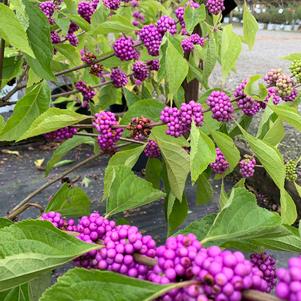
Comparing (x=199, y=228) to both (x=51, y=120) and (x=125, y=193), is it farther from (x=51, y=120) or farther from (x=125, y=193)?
(x=51, y=120)

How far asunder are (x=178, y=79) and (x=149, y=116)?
15 cm

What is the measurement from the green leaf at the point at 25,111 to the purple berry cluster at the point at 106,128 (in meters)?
0.15

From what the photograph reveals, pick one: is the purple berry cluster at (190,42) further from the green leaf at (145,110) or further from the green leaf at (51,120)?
the green leaf at (51,120)

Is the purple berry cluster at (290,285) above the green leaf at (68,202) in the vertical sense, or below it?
above

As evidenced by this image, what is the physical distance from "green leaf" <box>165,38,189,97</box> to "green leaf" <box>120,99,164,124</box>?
0.12 meters

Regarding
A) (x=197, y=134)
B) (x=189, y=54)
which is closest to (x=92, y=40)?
(x=189, y=54)

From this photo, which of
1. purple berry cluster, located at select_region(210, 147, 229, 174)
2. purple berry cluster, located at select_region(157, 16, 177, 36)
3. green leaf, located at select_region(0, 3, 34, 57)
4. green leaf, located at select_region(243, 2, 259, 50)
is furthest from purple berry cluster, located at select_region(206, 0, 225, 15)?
green leaf, located at select_region(0, 3, 34, 57)

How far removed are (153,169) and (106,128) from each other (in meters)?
0.30

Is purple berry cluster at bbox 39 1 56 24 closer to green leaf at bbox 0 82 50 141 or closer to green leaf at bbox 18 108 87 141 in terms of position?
green leaf at bbox 0 82 50 141

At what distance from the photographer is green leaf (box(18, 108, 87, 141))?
658mm

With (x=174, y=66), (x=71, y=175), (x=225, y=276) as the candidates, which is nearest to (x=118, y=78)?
(x=174, y=66)

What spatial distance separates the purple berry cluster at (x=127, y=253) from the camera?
14.8 inches

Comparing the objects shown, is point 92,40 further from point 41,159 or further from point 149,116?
point 41,159

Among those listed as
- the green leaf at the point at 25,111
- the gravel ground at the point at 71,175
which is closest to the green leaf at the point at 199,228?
the green leaf at the point at 25,111
